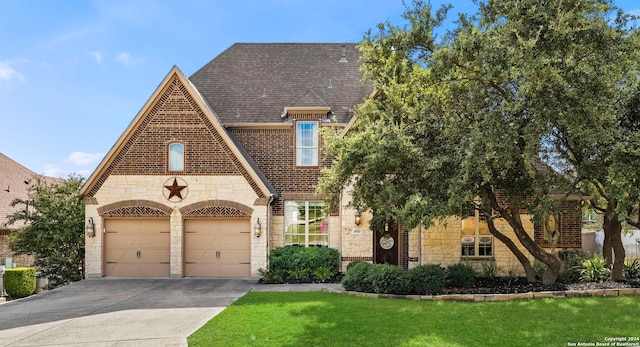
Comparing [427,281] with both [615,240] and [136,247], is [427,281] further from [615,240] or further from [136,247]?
[136,247]

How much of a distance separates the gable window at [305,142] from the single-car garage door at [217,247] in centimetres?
346

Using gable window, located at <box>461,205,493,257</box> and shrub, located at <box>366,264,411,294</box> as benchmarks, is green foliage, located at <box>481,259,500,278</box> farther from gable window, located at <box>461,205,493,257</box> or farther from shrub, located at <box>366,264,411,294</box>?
shrub, located at <box>366,264,411,294</box>

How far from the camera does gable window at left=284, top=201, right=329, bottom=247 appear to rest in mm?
16938

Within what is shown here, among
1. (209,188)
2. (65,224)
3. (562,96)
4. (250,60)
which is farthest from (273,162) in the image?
(562,96)

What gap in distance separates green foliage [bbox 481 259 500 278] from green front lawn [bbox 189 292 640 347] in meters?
4.66

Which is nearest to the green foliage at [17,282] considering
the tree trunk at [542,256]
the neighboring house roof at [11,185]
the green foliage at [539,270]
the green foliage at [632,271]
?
the neighboring house roof at [11,185]

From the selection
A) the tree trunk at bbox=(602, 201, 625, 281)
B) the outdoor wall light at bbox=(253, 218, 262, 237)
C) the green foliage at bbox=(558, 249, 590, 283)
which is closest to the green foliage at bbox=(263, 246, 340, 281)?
the outdoor wall light at bbox=(253, 218, 262, 237)

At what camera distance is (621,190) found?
989 centimetres

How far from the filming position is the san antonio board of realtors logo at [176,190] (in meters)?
16.1

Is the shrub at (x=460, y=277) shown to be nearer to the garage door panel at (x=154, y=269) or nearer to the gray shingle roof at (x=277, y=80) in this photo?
the gray shingle roof at (x=277, y=80)

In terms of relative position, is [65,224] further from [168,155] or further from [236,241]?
[236,241]

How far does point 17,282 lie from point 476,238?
16.4 metres

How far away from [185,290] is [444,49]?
10363 mm

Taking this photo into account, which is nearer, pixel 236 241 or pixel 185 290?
pixel 185 290
